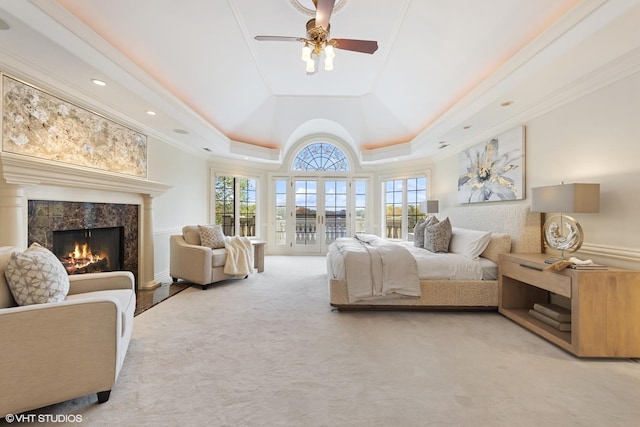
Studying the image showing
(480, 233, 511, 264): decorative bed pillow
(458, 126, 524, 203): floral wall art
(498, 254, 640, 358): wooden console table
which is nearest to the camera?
(498, 254, 640, 358): wooden console table

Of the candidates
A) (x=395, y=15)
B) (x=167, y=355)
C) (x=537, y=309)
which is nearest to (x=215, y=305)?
(x=167, y=355)

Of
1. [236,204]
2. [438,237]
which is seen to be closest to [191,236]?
[236,204]

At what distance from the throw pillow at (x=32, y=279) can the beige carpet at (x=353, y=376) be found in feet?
2.08

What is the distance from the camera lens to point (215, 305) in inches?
129

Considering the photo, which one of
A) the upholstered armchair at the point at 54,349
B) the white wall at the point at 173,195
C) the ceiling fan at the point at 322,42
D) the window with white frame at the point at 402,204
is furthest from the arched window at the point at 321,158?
the upholstered armchair at the point at 54,349

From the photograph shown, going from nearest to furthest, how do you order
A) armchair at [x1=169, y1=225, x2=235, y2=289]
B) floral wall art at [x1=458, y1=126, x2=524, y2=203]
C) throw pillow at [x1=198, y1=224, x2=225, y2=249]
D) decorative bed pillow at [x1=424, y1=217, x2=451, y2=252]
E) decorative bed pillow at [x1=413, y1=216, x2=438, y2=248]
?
floral wall art at [x1=458, y1=126, x2=524, y2=203], decorative bed pillow at [x1=424, y1=217, x2=451, y2=252], armchair at [x1=169, y1=225, x2=235, y2=289], decorative bed pillow at [x1=413, y1=216, x2=438, y2=248], throw pillow at [x1=198, y1=224, x2=225, y2=249]

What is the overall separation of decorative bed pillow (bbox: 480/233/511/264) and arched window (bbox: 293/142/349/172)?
4.44 m

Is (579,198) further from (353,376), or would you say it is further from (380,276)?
(353,376)

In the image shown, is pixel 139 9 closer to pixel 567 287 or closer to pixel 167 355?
pixel 167 355

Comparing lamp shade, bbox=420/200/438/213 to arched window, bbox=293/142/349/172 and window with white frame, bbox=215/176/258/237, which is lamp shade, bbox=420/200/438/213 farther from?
window with white frame, bbox=215/176/258/237

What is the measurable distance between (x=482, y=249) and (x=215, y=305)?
326 cm

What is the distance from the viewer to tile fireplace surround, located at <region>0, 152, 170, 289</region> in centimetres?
229

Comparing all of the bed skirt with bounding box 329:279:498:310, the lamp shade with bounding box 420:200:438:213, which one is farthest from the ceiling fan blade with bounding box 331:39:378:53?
the lamp shade with bounding box 420:200:438:213

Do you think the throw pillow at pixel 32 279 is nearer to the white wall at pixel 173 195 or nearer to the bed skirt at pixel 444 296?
the bed skirt at pixel 444 296
